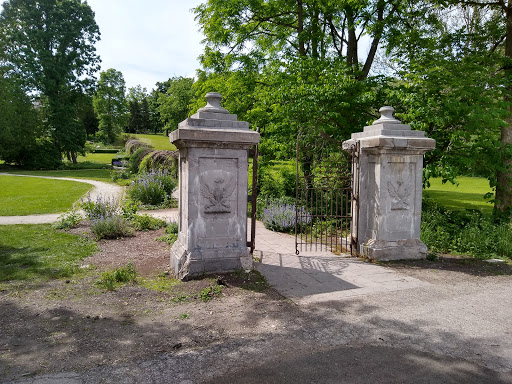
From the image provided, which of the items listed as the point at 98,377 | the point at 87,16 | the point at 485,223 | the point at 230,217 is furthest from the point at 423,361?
the point at 87,16

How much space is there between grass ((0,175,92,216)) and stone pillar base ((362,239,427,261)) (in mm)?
10161

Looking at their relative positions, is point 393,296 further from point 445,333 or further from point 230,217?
point 230,217

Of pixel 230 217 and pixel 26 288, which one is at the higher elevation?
pixel 230 217

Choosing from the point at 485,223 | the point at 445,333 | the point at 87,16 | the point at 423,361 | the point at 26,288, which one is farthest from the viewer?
the point at 87,16

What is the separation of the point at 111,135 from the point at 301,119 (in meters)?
52.7

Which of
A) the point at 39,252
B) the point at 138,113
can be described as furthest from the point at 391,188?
the point at 138,113

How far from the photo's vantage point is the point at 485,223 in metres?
8.44

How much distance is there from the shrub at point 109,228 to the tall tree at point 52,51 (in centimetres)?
2859

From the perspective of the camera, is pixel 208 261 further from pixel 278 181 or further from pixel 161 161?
pixel 161 161

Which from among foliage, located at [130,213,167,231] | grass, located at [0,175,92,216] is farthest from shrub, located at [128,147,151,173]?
foliage, located at [130,213,167,231]

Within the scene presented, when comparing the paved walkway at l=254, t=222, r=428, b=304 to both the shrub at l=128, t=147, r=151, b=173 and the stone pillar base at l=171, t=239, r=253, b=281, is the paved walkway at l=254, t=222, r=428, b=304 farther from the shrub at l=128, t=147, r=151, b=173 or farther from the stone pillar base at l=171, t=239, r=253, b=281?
the shrub at l=128, t=147, r=151, b=173

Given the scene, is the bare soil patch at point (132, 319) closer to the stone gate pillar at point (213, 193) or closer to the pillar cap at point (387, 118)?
the stone gate pillar at point (213, 193)

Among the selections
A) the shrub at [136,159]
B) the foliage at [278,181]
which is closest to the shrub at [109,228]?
the foliage at [278,181]

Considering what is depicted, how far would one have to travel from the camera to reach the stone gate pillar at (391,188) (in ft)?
22.1
